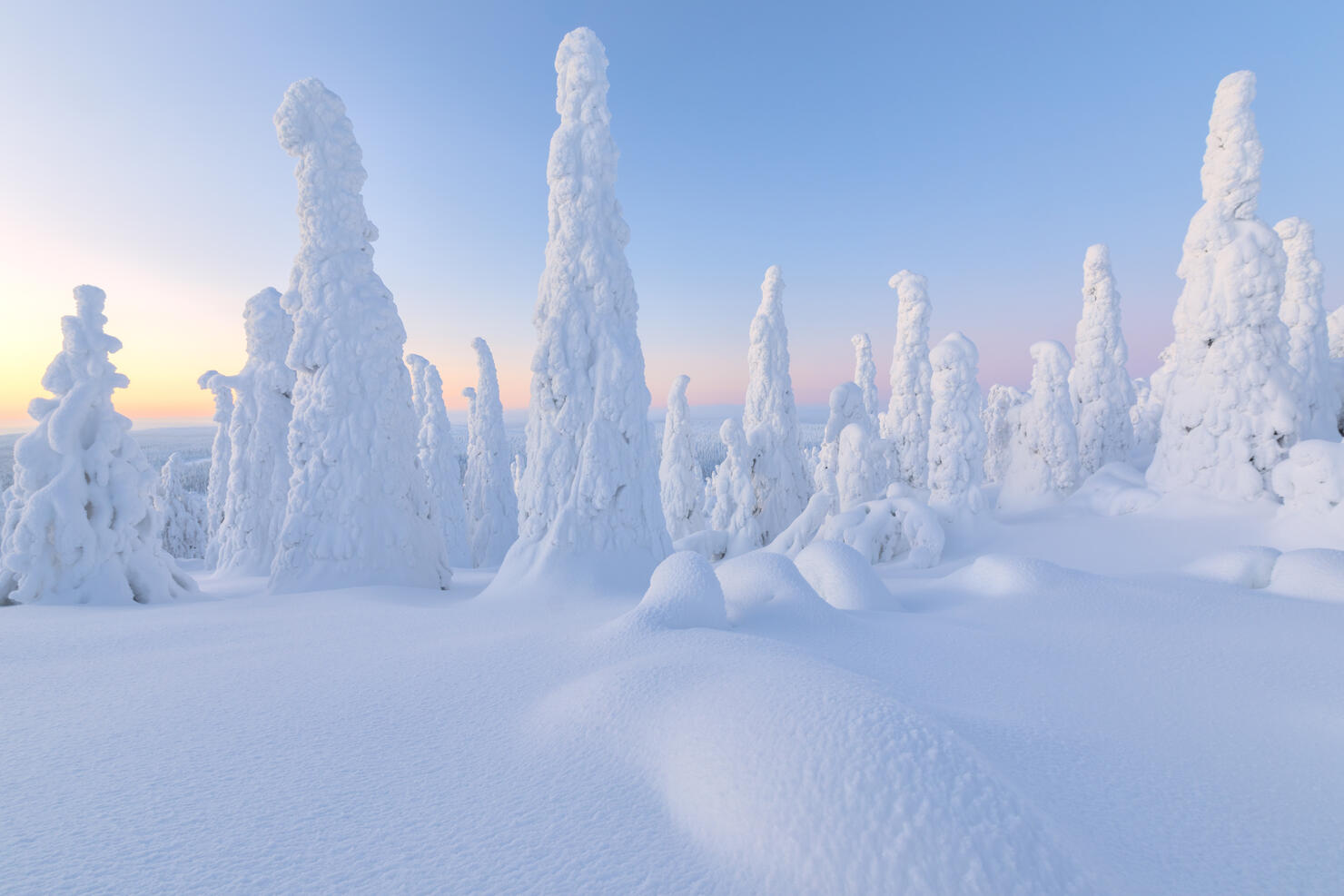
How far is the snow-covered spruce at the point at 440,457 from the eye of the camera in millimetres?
24641

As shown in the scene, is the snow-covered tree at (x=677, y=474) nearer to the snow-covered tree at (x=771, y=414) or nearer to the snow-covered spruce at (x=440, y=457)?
the snow-covered tree at (x=771, y=414)

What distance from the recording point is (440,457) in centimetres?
2472

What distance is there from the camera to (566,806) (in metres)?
2.56

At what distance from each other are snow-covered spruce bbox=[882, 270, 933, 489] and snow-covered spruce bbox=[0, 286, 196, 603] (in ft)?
77.7

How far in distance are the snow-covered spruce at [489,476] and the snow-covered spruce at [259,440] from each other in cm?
950

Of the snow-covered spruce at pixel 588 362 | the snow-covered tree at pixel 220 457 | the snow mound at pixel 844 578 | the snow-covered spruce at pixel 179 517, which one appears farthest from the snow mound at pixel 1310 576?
the snow-covered spruce at pixel 179 517

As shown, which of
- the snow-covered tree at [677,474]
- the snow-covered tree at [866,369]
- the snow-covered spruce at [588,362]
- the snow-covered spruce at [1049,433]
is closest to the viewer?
the snow-covered spruce at [588,362]

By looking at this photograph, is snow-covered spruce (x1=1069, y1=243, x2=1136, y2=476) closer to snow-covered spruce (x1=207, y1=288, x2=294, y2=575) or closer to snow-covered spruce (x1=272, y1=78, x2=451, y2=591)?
snow-covered spruce (x1=272, y1=78, x2=451, y2=591)

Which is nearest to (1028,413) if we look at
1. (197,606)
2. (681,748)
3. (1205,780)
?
(1205,780)

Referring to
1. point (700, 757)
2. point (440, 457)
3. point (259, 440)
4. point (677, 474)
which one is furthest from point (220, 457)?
point (700, 757)

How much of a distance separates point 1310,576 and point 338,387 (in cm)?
1611

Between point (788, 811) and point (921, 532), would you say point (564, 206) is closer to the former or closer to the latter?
point (788, 811)

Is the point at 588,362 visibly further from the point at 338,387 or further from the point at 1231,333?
the point at 1231,333

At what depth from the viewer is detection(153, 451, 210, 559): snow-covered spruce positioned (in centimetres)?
3334
